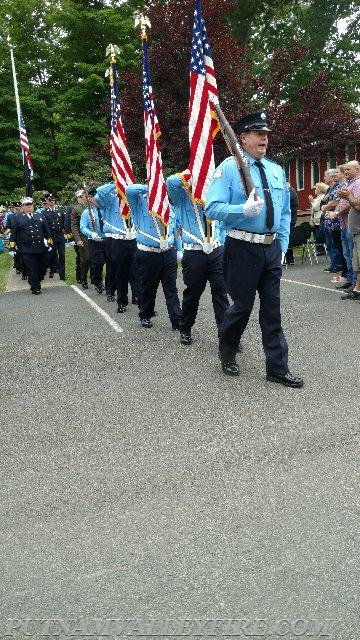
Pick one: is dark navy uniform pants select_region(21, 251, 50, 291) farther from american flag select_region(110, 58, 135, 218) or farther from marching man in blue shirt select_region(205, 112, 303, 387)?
marching man in blue shirt select_region(205, 112, 303, 387)

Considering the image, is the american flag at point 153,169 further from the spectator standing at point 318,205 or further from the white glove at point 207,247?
the spectator standing at point 318,205

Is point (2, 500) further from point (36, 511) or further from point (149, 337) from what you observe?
point (149, 337)

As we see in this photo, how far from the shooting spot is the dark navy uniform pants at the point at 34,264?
14.4 m

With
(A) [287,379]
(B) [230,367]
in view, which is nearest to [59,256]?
(B) [230,367]

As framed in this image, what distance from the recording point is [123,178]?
10.5 meters

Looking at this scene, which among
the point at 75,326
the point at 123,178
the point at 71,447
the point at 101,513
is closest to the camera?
the point at 101,513

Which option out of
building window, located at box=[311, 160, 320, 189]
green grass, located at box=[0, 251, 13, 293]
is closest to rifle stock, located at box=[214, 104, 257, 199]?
green grass, located at box=[0, 251, 13, 293]

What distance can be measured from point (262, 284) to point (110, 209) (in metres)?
5.82

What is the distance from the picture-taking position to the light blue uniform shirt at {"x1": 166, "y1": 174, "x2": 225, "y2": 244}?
7266 mm

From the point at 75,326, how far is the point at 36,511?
6.04 metres

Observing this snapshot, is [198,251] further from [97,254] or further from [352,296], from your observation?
[97,254]

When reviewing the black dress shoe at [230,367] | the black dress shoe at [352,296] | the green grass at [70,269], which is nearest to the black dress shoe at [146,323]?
the black dress shoe at [230,367]

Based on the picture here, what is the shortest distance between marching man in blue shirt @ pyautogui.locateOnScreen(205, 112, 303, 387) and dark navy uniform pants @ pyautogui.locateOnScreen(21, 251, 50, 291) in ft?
30.8

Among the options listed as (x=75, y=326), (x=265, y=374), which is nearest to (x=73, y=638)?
(x=265, y=374)
